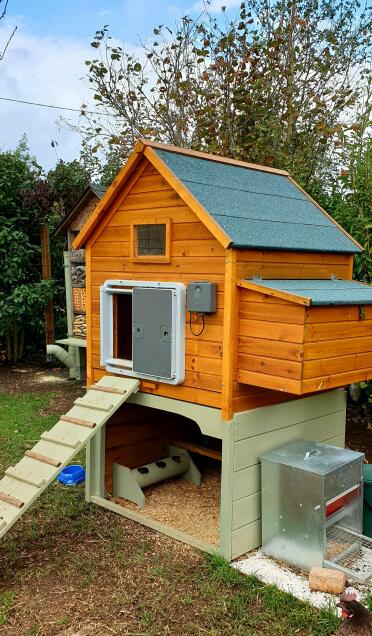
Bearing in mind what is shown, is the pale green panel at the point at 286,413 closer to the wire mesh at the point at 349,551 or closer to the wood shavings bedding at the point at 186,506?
the wire mesh at the point at 349,551

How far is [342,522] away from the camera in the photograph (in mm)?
4102

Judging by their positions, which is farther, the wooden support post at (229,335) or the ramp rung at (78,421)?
the ramp rung at (78,421)

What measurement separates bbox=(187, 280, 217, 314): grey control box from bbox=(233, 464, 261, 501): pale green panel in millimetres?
1215

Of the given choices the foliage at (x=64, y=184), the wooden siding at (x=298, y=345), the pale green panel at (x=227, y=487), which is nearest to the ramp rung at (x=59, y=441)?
the pale green panel at (x=227, y=487)

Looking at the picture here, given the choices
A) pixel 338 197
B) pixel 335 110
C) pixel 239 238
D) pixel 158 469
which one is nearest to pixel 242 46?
pixel 335 110

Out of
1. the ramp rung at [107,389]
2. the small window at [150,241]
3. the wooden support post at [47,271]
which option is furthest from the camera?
the wooden support post at [47,271]

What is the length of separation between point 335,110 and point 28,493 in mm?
7275

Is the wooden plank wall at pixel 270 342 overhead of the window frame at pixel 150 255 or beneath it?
beneath

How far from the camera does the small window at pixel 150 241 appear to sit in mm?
4309

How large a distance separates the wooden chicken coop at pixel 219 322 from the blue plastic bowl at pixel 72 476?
0.48m

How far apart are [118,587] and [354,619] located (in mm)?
1701

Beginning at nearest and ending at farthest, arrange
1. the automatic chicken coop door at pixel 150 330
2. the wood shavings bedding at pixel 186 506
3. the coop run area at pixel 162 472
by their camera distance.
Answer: the automatic chicken coop door at pixel 150 330, the wood shavings bedding at pixel 186 506, the coop run area at pixel 162 472

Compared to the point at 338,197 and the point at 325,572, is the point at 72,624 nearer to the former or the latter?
the point at 325,572

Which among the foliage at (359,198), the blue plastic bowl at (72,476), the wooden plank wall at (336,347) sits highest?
the foliage at (359,198)
